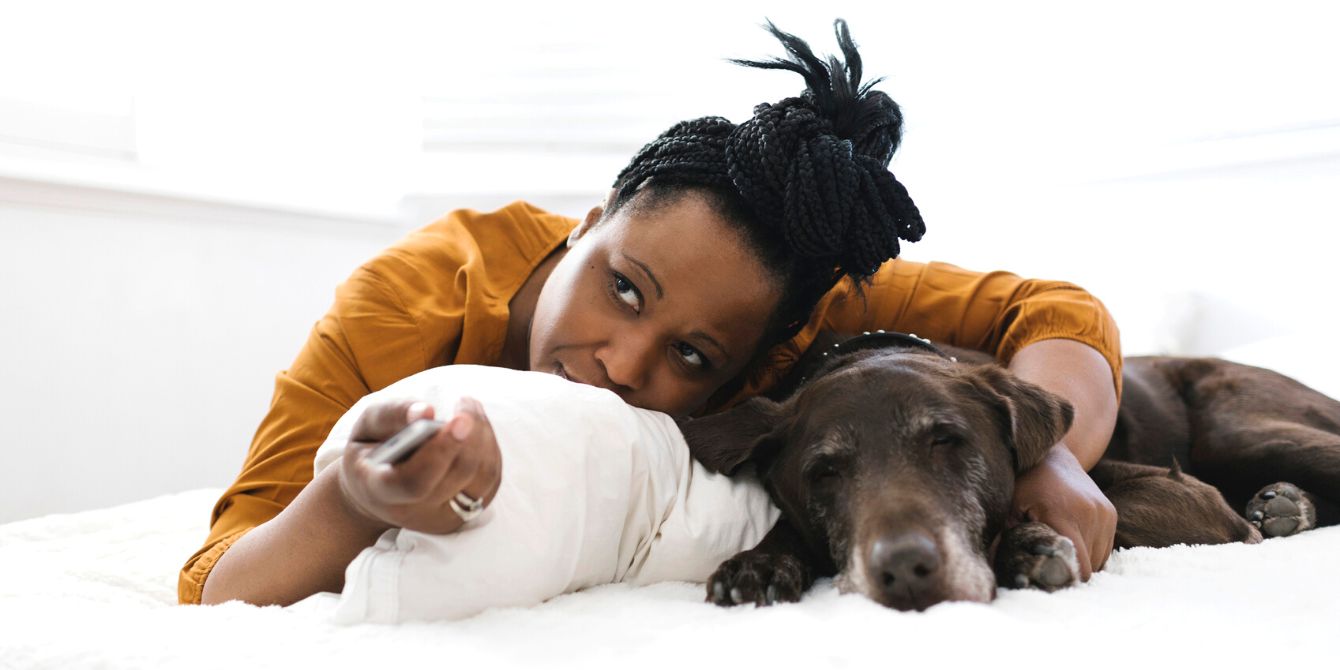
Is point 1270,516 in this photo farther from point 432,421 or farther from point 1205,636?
point 432,421

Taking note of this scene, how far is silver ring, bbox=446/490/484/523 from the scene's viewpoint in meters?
1.22

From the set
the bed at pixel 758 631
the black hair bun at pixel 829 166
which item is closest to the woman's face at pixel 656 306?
→ the black hair bun at pixel 829 166

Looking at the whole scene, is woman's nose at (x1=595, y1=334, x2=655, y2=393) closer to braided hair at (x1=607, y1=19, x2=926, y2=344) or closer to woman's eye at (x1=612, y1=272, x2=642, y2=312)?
woman's eye at (x1=612, y1=272, x2=642, y2=312)

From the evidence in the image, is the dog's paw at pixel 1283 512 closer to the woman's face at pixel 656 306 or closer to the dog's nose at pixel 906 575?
the woman's face at pixel 656 306

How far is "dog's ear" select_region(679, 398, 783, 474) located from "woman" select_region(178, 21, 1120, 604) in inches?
8.2

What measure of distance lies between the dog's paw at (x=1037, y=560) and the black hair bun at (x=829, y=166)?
754 mm

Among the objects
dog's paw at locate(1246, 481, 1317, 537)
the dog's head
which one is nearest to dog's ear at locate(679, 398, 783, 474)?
the dog's head

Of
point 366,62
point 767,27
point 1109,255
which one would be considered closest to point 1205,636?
point 767,27

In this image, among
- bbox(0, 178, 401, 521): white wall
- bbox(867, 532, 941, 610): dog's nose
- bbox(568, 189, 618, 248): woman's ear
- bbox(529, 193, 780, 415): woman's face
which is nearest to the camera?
bbox(867, 532, 941, 610): dog's nose

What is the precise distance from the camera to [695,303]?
2035 mm

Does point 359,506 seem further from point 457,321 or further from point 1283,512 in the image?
point 1283,512

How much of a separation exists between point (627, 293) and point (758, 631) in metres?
1.04

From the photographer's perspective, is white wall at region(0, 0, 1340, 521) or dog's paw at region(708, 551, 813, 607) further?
white wall at region(0, 0, 1340, 521)

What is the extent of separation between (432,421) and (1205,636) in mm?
900
